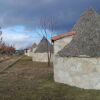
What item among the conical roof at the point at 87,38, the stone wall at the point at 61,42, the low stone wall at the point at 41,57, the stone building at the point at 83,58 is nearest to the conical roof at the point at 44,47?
the low stone wall at the point at 41,57

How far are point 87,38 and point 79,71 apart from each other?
87.1 inches

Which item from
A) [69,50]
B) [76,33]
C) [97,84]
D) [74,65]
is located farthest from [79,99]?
[76,33]

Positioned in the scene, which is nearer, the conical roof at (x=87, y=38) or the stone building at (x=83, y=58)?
the stone building at (x=83, y=58)

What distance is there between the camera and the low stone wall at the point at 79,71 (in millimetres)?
16219

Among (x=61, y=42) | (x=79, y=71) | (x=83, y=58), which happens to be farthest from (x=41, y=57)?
(x=83, y=58)

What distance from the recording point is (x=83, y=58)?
16.8 meters

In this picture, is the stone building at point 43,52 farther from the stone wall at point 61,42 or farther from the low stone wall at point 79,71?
the low stone wall at point 79,71

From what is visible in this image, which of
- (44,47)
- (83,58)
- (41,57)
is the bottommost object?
(41,57)

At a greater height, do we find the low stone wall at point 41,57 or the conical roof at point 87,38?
the conical roof at point 87,38

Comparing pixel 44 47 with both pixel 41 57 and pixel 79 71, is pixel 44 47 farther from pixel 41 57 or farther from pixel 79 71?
pixel 79 71

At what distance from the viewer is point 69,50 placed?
1842 centimetres

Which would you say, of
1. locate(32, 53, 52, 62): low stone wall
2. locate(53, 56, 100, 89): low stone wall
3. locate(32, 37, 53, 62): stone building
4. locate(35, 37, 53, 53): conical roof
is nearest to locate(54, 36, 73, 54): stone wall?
locate(53, 56, 100, 89): low stone wall

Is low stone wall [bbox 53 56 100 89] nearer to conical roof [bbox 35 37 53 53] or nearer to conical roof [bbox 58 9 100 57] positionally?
conical roof [bbox 58 9 100 57]

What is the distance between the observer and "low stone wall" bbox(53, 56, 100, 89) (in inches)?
639
